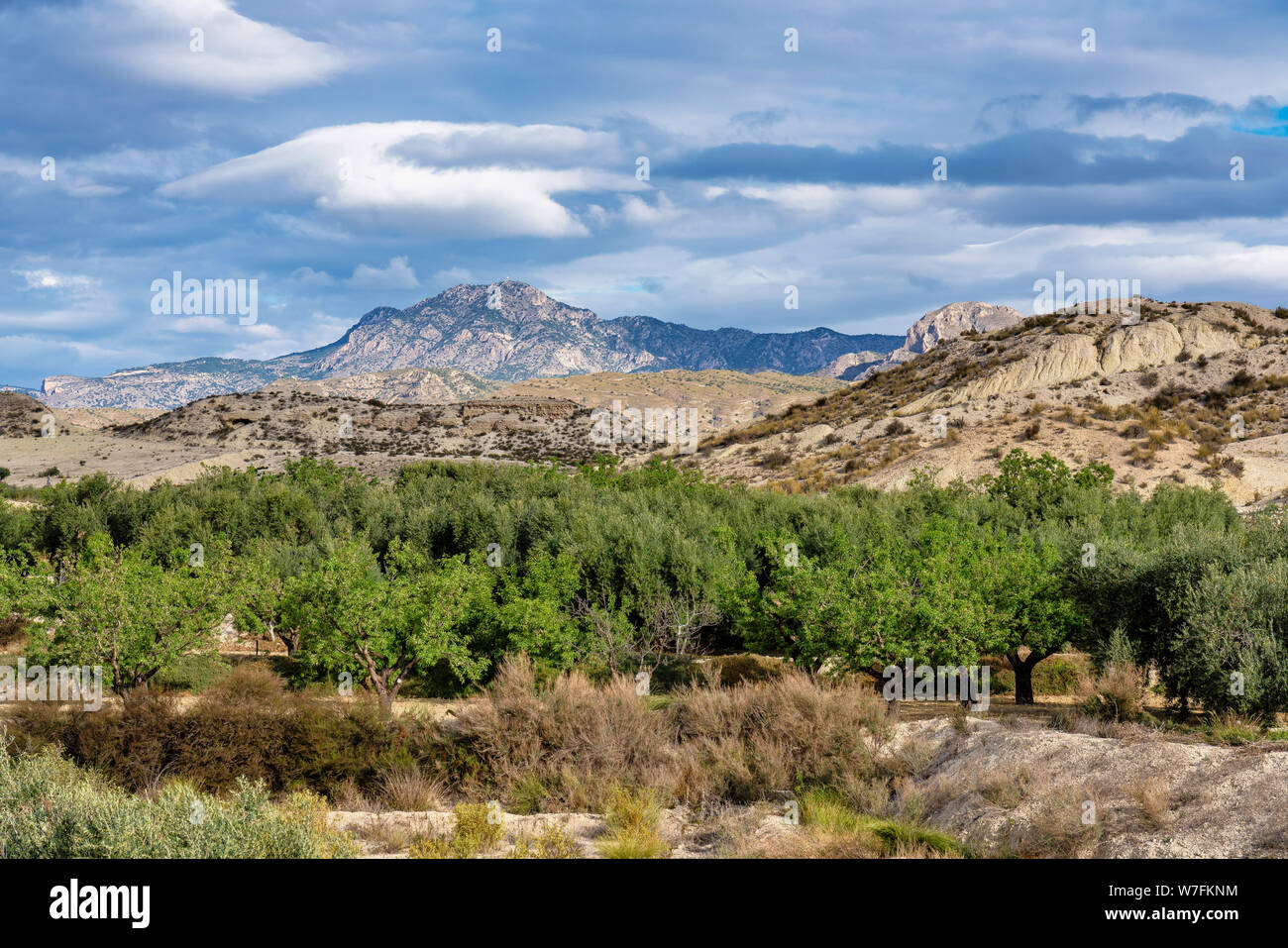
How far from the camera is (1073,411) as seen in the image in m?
49.7

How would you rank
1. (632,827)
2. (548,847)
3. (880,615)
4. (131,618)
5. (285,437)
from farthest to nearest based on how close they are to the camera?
(285,437) < (131,618) < (880,615) < (632,827) < (548,847)

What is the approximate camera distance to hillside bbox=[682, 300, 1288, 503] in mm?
42719

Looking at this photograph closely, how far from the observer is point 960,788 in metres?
11.9

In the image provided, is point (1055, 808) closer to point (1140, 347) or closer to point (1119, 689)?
point (1119, 689)

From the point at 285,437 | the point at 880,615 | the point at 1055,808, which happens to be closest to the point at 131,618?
the point at 880,615

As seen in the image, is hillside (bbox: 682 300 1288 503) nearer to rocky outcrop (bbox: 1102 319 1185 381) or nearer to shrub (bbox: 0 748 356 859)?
rocky outcrop (bbox: 1102 319 1185 381)

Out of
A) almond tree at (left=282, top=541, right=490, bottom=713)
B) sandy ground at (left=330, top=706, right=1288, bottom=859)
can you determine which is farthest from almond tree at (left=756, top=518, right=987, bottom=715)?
almond tree at (left=282, top=541, right=490, bottom=713)

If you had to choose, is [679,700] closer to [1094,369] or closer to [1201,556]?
[1201,556]

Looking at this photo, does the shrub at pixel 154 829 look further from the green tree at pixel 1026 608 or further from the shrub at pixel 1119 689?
the green tree at pixel 1026 608

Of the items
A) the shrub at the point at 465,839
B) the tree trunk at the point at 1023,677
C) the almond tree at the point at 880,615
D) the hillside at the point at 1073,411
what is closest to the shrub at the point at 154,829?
the shrub at the point at 465,839

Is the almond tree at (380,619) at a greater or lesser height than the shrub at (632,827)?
greater

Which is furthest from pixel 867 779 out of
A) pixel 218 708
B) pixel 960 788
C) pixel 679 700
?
pixel 218 708

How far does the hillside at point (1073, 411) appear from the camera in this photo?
140 feet
